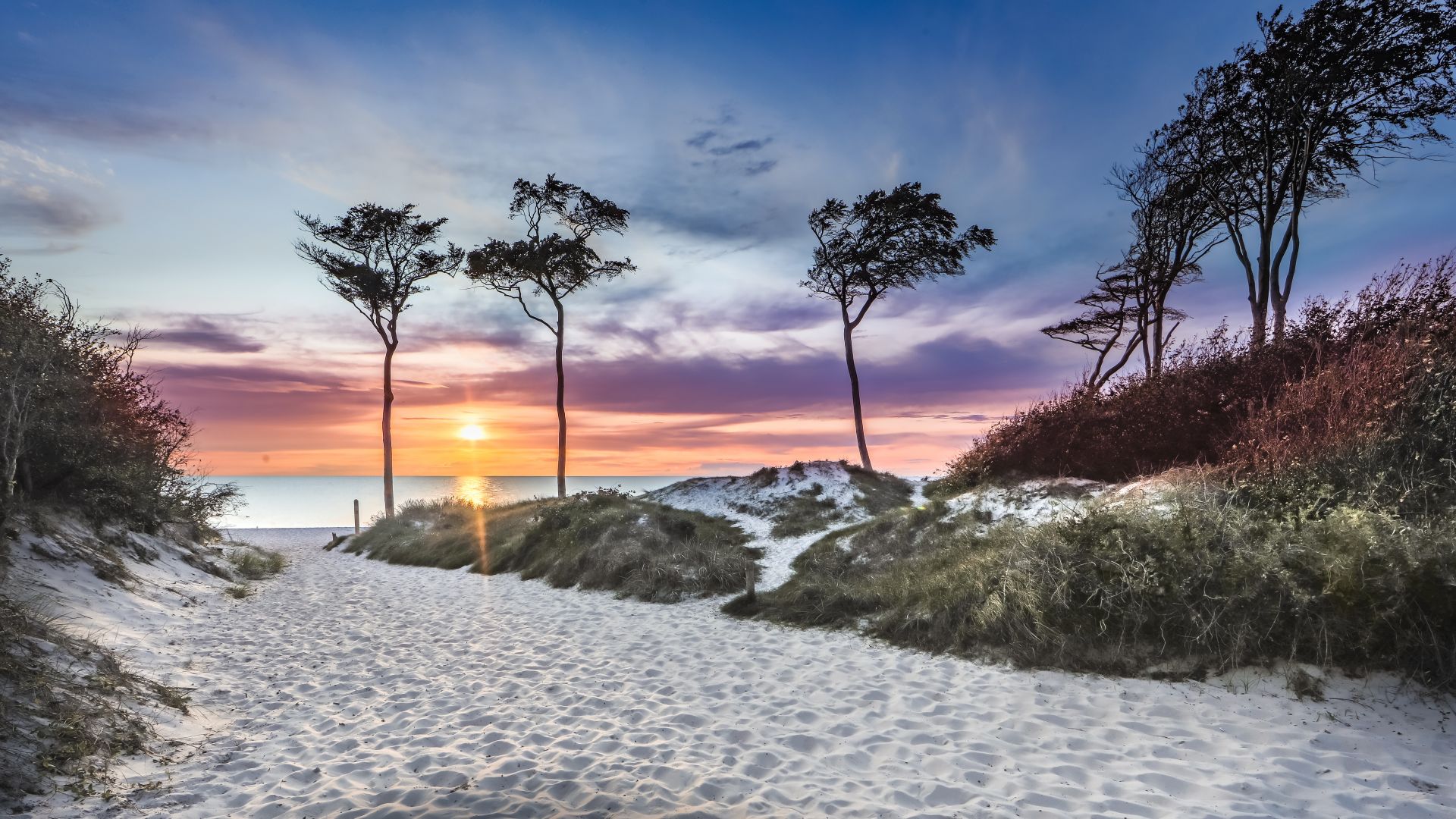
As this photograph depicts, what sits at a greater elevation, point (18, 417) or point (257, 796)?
point (18, 417)

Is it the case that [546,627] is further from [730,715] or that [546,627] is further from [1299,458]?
[1299,458]

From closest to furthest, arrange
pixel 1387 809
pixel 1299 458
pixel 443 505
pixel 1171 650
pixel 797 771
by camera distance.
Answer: pixel 1387 809, pixel 797 771, pixel 1171 650, pixel 1299 458, pixel 443 505

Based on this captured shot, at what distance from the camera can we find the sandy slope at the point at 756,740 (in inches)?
165

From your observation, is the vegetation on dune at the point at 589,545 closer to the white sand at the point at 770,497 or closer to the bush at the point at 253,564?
the white sand at the point at 770,497

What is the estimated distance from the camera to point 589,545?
1466 cm

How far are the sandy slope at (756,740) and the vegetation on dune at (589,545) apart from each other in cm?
388

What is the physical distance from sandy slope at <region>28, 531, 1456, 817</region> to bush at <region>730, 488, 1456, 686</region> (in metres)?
0.52

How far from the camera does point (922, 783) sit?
176 inches

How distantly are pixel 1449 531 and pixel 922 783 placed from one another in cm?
580

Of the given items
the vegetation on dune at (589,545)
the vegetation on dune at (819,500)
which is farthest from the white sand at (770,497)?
the vegetation on dune at (589,545)

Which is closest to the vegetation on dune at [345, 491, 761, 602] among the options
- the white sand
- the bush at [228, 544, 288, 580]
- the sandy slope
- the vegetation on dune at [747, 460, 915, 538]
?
the white sand

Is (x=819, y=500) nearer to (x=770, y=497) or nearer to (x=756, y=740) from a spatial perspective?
(x=770, y=497)

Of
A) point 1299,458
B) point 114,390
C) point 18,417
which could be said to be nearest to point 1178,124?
point 1299,458

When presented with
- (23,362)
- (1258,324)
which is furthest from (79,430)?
(1258,324)
